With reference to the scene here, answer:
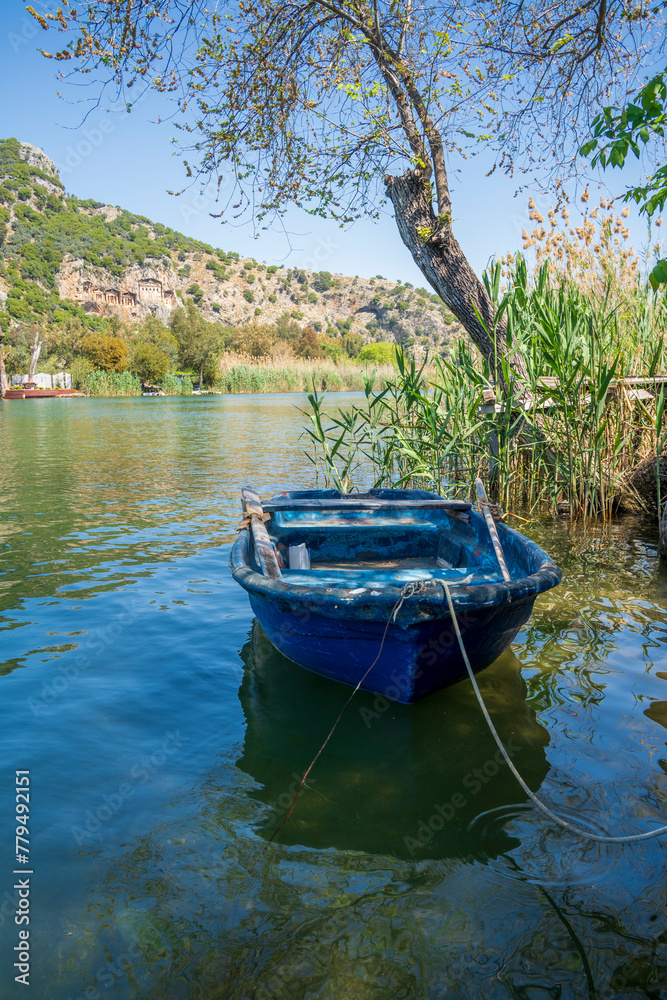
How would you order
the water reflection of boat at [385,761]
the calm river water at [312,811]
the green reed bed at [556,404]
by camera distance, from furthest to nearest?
the green reed bed at [556,404], the water reflection of boat at [385,761], the calm river water at [312,811]

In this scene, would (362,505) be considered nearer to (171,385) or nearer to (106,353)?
(171,385)

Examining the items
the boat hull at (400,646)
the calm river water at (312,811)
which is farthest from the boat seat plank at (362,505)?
the boat hull at (400,646)

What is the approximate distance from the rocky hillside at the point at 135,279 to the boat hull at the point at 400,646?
66337 mm

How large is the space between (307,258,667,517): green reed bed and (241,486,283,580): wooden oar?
1974 millimetres

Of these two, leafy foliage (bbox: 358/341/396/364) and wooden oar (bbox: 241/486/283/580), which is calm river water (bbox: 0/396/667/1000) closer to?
wooden oar (bbox: 241/486/283/580)

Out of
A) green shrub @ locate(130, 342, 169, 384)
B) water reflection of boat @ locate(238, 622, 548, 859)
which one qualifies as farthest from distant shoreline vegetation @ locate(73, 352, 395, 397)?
water reflection of boat @ locate(238, 622, 548, 859)

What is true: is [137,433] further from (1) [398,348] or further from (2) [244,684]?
(2) [244,684]

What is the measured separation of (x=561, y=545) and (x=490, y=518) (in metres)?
2.30

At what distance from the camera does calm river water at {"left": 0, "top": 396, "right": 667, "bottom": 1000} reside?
5.49ft

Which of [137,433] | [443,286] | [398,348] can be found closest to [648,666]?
[398,348]

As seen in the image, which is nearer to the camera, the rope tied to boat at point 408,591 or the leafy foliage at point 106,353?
the rope tied to boat at point 408,591

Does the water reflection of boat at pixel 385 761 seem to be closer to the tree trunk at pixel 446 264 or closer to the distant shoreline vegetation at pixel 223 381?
the tree trunk at pixel 446 264

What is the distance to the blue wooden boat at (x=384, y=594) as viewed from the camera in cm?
258

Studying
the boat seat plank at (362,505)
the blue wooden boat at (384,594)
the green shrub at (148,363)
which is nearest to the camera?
the blue wooden boat at (384,594)
